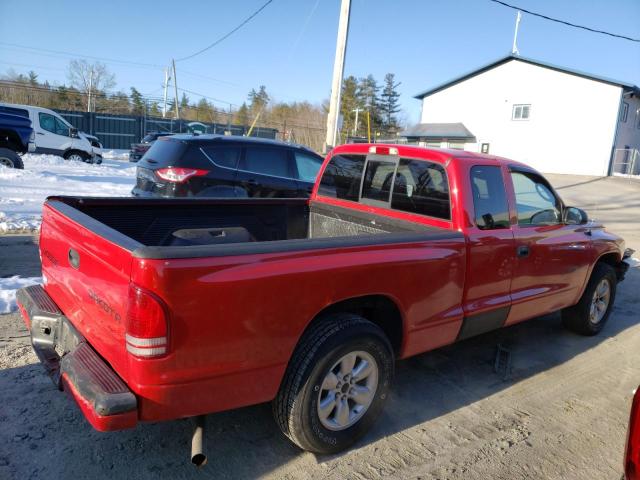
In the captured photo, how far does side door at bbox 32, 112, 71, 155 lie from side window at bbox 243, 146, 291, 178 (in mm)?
13159

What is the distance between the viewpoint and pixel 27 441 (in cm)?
280

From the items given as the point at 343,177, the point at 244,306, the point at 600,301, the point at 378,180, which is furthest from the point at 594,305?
the point at 244,306

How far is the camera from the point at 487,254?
3.59m

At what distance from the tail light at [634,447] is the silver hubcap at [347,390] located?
1386mm

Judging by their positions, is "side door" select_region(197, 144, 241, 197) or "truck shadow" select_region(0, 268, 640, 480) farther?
"side door" select_region(197, 144, 241, 197)

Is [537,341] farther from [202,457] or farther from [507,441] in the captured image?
[202,457]

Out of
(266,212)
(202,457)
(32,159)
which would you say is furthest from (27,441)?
(32,159)

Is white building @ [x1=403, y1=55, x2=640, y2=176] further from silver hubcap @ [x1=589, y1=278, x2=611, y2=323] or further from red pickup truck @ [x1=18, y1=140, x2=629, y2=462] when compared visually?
red pickup truck @ [x1=18, y1=140, x2=629, y2=462]

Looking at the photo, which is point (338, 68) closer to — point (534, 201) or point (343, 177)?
point (343, 177)

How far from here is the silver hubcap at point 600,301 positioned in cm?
515

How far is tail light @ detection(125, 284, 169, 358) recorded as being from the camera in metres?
2.11

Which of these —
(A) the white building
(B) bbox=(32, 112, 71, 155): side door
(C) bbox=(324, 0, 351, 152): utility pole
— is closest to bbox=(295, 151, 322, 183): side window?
(C) bbox=(324, 0, 351, 152): utility pole

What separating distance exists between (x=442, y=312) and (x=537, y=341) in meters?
2.23

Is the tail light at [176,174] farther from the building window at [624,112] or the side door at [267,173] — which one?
the building window at [624,112]
